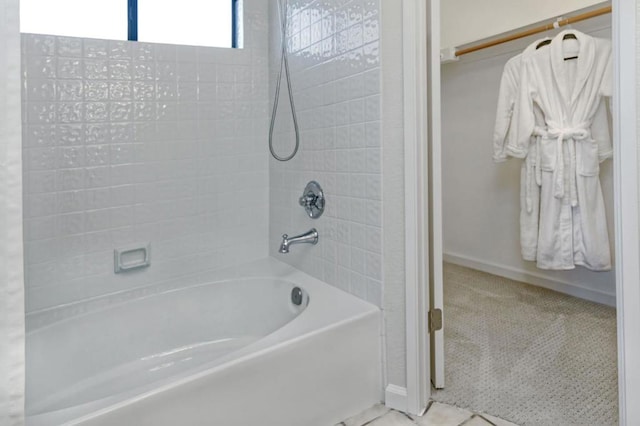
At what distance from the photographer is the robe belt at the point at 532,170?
2.59 metres

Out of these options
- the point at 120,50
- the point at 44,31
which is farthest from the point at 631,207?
the point at 44,31

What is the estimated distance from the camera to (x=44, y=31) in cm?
181

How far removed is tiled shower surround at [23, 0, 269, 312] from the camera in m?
1.78

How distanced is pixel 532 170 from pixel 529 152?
0.12m

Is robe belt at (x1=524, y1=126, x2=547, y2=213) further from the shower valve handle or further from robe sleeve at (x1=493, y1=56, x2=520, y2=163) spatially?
the shower valve handle

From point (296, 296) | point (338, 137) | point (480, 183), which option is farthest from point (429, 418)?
point (480, 183)

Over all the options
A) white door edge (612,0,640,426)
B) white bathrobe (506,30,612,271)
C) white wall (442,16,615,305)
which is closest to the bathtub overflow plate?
white door edge (612,0,640,426)

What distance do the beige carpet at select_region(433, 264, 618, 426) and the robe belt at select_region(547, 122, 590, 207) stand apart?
→ 2.43 ft

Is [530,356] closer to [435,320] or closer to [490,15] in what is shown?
[435,320]

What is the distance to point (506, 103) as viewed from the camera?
2771 mm

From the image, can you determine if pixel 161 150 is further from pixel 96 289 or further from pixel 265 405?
pixel 265 405

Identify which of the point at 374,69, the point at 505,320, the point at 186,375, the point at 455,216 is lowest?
the point at 505,320

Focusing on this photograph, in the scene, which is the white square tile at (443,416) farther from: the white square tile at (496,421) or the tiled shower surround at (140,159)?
the tiled shower surround at (140,159)

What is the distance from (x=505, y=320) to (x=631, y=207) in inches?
61.5
